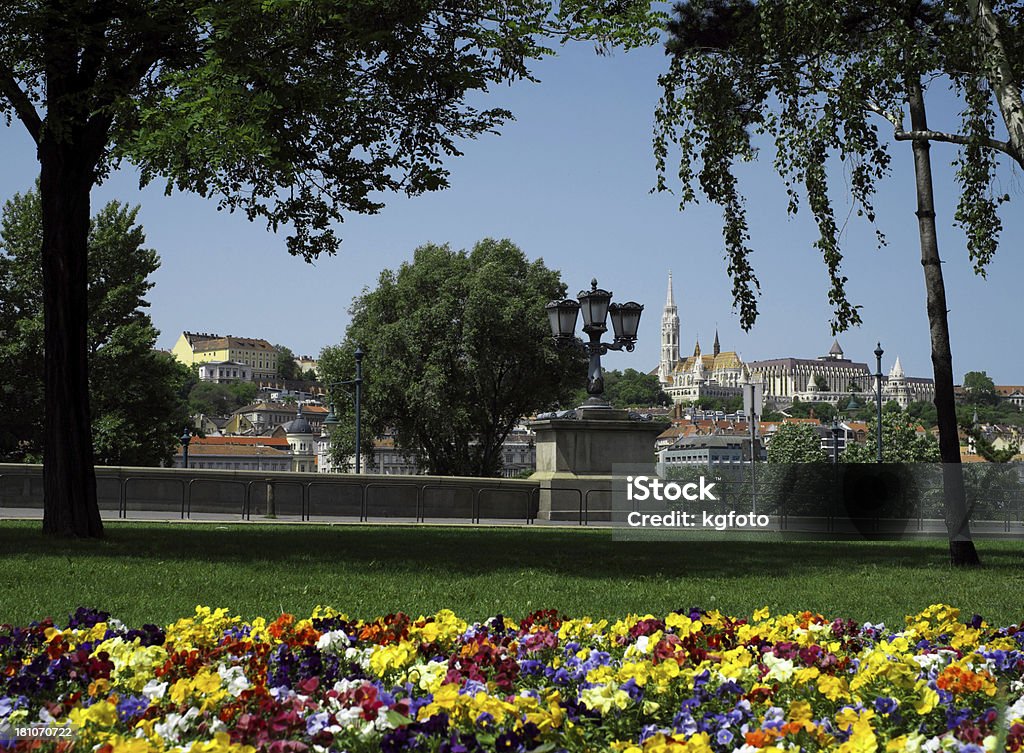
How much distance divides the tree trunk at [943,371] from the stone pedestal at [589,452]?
894 cm

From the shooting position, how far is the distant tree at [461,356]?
48375mm

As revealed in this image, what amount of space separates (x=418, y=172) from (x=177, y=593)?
8.54m

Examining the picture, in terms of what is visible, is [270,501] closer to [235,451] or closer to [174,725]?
[174,725]

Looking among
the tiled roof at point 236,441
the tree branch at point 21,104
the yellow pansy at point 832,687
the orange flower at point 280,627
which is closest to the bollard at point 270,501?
the tree branch at point 21,104

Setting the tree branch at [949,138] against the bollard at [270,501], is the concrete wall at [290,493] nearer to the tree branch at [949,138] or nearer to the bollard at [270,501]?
the bollard at [270,501]

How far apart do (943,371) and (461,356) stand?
117 feet

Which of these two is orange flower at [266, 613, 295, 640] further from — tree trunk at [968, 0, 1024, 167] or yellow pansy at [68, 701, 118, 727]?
tree trunk at [968, 0, 1024, 167]

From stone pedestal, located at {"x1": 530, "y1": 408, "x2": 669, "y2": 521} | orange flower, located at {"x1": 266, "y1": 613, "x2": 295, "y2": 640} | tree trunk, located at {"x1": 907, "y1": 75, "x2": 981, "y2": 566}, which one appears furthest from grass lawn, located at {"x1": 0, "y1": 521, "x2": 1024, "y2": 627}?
stone pedestal, located at {"x1": 530, "y1": 408, "x2": 669, "y2": 521}

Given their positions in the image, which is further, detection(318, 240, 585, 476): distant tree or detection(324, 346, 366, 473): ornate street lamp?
detection(318, 240, 585, 476): distant tree

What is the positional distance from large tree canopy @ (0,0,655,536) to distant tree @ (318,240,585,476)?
31.7 m

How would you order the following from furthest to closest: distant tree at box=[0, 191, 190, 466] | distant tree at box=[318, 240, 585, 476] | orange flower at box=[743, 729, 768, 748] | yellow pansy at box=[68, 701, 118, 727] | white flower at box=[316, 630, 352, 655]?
distant tree at box=[318, 240, 585, 476] < distant tree at box=[0, 191, 190, 466] < white flower at box=[316, 630, 352, 655] < yellow pansy at box=[68, 701, 118, 727] < orange flower at box=[743, 729, 768, 748]

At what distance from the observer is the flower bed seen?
12.6ft

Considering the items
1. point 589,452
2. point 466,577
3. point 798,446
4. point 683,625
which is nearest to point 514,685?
point 683,625

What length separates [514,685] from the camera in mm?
5129
